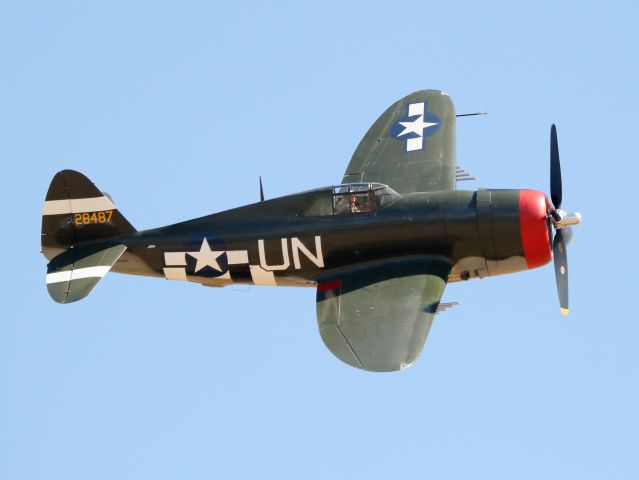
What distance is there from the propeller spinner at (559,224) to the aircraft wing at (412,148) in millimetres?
2050

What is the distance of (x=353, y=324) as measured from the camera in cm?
2330

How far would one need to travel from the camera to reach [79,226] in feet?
84.6

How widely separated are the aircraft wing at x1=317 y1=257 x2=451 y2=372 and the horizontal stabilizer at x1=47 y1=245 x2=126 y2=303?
3.38 meters

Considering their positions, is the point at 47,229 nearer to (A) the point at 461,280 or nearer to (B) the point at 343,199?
(B) the point at 343,199

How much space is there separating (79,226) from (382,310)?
211 inches

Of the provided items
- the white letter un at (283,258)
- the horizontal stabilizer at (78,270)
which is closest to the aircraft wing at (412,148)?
the white letter un at (283,258)

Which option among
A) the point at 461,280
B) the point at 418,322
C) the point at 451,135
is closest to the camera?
the point at 418,322

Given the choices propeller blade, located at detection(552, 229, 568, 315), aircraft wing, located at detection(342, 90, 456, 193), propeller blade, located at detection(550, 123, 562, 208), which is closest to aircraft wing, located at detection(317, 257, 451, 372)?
propeller blade, located at detection(552, 229, 568, 315)

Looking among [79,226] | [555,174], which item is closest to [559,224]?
[555,174]

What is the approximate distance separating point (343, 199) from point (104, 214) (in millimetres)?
3981

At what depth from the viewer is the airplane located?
23.4 meters

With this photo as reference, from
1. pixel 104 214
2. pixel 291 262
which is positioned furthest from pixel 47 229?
pixel 291 262

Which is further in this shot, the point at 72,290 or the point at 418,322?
the point at 72,290

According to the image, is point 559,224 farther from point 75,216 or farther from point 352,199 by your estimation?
point 75,216
